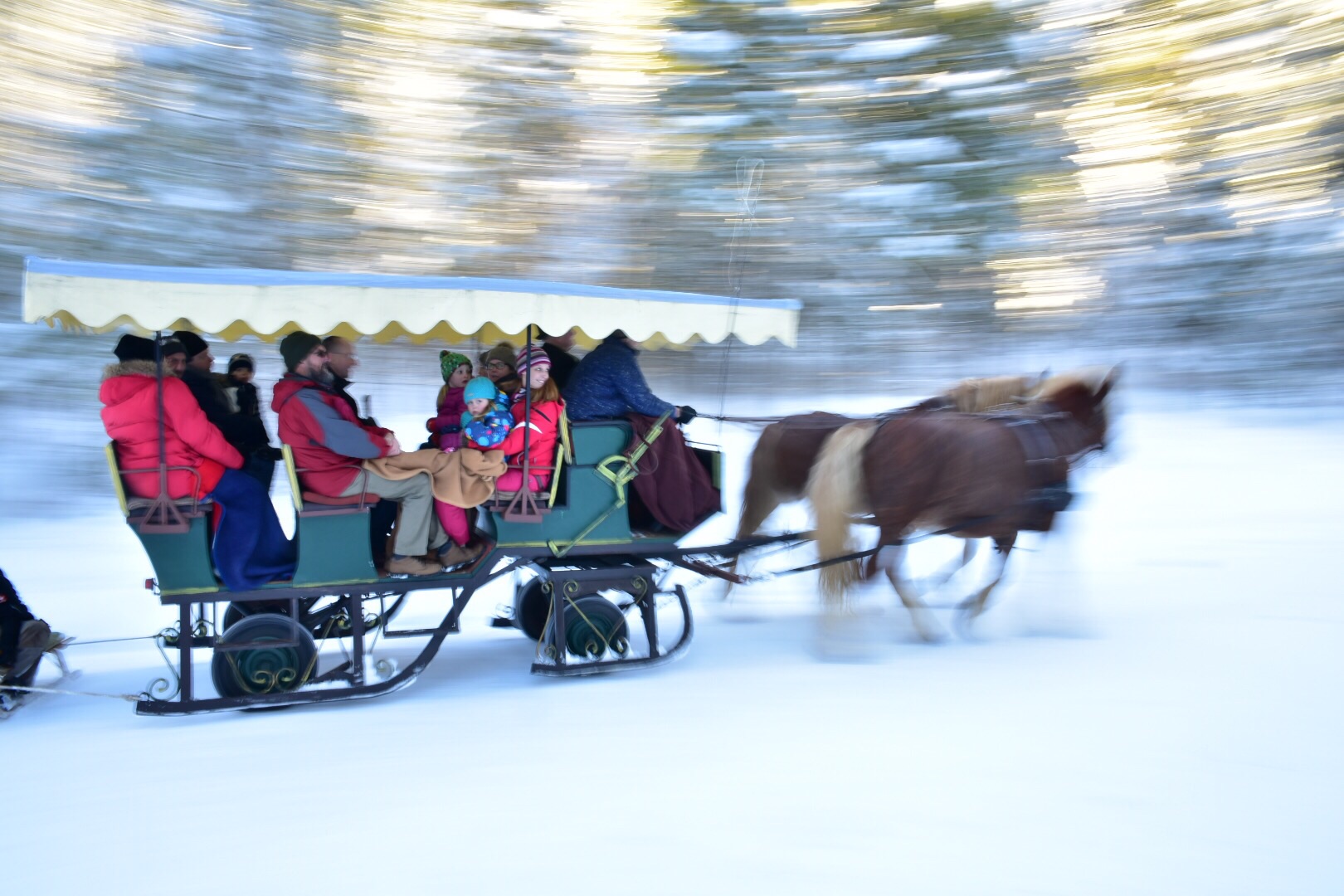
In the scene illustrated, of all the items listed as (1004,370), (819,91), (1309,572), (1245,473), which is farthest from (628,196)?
(1309,572)

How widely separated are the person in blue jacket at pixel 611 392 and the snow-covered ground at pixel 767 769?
48.8 inches

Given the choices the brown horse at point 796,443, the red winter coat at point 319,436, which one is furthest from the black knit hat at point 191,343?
the brown horse at point 796,443

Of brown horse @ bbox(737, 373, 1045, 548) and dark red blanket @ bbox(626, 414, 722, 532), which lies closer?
dark red blanket @ bbox(626, 414, 722, 532)

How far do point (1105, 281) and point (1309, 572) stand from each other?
5665mm

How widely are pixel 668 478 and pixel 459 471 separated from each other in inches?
38.1

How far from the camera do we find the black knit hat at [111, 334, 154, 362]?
13.3 ft

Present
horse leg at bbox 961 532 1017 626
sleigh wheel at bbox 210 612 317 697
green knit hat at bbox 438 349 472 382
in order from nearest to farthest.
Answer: sleigh wheel at bbox 210 612 317 697 → green knit hat at bbox 438 349 472 382 → horse leg at bbox 961 532 1017 626

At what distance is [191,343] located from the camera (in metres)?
4.55

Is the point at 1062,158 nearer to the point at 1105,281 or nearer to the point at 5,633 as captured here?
the point at 1105,281

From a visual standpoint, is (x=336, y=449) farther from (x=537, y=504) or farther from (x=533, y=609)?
(x=533, y=609)

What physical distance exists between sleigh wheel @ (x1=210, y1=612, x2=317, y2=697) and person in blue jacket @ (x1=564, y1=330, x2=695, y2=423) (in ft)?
5.09

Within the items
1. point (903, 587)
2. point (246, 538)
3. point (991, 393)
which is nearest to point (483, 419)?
point (246, 538)

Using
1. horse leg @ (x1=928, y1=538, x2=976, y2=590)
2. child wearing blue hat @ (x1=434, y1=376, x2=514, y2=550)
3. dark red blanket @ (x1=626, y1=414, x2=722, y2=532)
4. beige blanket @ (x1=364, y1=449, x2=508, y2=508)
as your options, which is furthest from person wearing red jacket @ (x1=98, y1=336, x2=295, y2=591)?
horse leg @ (x1=928, y1=538, x2=976, y2=590)

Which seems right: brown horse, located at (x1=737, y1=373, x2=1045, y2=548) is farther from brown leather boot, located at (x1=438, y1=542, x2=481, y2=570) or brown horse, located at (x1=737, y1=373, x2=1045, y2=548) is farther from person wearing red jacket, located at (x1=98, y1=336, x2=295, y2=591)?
person wearing red jacket, located at (x1=98, y1=336, x2=295, y2=591)
